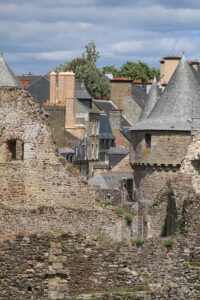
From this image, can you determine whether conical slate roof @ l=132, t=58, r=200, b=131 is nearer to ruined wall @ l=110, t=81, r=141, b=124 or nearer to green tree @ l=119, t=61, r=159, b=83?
ruined wall @ l=110, t=81, r=141, b=124

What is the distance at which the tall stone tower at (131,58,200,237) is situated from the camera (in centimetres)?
4109

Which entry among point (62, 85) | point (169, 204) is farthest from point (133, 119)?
point (169, 204)

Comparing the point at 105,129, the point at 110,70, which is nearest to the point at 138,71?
the point at 110,70

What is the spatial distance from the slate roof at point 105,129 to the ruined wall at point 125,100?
1016cm

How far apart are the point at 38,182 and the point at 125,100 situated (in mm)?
75173

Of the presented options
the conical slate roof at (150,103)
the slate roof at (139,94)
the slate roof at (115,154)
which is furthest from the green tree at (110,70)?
the conical slate roof at (150,103)

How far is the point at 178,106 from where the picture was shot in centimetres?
4309

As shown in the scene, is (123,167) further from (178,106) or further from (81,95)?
(81,95)

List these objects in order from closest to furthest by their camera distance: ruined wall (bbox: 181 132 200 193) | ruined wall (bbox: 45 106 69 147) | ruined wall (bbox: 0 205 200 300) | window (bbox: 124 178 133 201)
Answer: ruined wall (bbox: 0 205 200 300), ruined wall (bbox: 181 132 200 193), window (bbox: 124 178 133 201), ruined wall (bbox: 45 106 69 147)

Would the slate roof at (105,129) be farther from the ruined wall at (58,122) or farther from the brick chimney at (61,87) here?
the ruined wall at (58,122)

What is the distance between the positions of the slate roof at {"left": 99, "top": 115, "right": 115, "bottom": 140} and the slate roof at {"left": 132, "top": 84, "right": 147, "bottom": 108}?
9.45 m

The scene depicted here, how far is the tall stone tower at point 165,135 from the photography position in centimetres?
4109

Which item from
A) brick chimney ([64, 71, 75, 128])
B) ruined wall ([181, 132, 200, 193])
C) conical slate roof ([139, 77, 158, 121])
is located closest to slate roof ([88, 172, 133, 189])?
conical slate roof ([139, 77, 158, 121])

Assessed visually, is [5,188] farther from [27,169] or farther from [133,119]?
[133,119]
